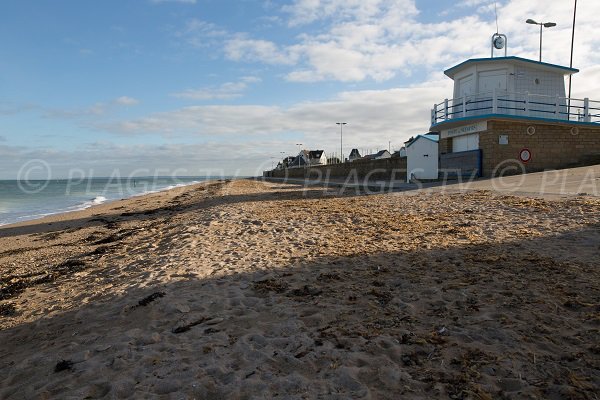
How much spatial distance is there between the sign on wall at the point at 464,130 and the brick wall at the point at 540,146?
32cm

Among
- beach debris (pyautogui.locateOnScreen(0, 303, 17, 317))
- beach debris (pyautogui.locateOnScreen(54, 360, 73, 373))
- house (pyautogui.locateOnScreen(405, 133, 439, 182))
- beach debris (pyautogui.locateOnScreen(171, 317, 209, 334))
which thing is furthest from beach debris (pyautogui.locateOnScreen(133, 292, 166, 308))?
house (pyautogui.locateOnScreen(405, 133, 439, 182))

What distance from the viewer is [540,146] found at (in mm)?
21344

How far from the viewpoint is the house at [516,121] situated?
20859 mm

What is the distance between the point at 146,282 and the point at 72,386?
2831 mm

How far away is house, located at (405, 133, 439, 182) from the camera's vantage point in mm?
24938

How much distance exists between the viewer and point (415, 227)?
899 centimetres

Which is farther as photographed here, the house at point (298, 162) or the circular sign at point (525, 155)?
the house at point (298, 162)

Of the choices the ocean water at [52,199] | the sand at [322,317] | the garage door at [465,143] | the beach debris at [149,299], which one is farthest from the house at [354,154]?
the beach debris at [149,299]

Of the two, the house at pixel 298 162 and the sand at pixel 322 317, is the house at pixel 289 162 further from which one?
the sand at pixel 322 317

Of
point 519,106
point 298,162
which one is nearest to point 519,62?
point 519,106

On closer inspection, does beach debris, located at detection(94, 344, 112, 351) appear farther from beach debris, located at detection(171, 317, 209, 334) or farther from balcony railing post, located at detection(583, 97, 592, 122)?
balcony railing post, located at detection(583, 97, 592, 122)

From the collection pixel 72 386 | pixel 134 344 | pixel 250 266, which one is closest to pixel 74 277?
pixel 250 266

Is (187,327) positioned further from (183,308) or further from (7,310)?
(7,310)

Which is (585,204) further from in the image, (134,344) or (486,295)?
(134,344)
